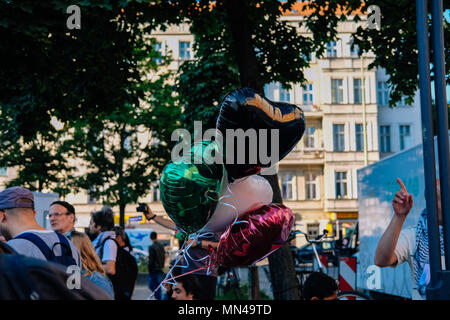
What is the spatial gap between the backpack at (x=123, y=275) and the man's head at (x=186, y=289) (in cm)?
141

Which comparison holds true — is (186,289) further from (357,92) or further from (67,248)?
(357,92)

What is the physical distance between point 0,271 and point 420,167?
8.24 metres

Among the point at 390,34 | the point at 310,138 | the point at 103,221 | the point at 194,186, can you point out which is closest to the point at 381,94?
the point at 310,138

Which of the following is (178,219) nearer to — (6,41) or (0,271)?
(0,271)

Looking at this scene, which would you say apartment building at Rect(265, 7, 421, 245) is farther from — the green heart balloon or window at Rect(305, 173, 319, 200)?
the green heart balloon

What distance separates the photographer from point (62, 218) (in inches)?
193

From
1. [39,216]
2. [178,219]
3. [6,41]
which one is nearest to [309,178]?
[39,216]

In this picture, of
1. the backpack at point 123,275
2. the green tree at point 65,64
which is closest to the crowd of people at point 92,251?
the backpack at point 123,275

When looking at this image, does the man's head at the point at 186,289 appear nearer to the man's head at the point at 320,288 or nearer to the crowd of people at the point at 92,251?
the crowd of people at the point at 92,251

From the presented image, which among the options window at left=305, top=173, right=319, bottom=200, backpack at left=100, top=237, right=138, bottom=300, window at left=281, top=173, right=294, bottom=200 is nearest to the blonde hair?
backpack at left=100, top=237, right=138, bottom=300

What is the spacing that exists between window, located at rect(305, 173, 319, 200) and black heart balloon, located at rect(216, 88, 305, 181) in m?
39.5

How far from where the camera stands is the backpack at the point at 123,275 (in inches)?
236

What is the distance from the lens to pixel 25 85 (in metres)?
8.42

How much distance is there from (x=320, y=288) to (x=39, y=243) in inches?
75.7
